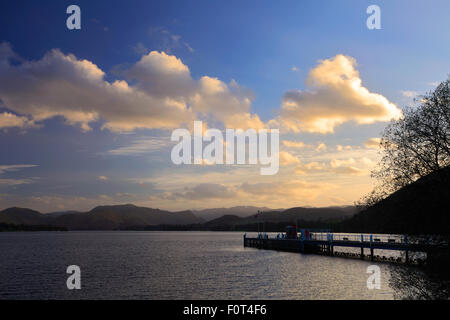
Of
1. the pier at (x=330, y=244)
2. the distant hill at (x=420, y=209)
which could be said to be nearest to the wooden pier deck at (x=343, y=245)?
the pier at (x=330, y=244)

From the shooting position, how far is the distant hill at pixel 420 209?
24594 millimetres

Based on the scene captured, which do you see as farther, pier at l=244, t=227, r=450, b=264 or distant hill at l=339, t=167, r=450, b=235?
pier at l=244, t=227, r=450, b=264

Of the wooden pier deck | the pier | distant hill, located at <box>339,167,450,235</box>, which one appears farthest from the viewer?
the pier

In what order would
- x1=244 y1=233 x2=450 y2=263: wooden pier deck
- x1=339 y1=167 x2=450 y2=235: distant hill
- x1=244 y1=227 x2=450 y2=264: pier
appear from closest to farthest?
x1=339 y1=167 x2=450 y2=235: distant hill < x1=244 y1=233 x2=450 y2=263: wooden pier deck < x1=244 y1=227 x2=450 y2=264: pier

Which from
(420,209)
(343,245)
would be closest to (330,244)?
(343,245)

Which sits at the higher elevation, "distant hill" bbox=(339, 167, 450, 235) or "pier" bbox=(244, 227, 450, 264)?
"distant hill" bbox=(339, 167, 450, 235)

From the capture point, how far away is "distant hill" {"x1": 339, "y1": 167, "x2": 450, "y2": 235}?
24594 mm

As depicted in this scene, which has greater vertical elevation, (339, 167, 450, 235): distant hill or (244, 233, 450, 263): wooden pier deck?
(339, 167, 450, 235): distant hill

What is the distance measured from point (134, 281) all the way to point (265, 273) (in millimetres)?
17554

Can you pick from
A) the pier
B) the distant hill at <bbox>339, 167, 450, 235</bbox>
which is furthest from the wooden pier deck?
the distant hill at <bbox>339, 167, 450, 235</bbox>

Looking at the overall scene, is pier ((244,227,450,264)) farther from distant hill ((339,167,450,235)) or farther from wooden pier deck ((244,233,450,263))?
distant hill ((339,167,450,235))

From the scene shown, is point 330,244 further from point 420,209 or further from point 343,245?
point 420,209

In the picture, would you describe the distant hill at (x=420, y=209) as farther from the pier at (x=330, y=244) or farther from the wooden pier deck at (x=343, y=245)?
the pier at (x=330, y=244)
